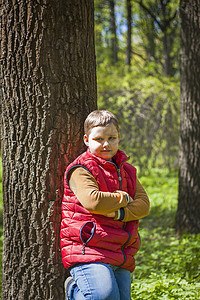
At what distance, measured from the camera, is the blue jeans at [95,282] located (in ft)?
7.52

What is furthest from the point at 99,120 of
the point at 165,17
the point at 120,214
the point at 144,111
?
the point at 165,17

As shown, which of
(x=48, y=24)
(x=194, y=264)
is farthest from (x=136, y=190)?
(x=194, y=264)

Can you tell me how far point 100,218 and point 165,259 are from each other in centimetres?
245

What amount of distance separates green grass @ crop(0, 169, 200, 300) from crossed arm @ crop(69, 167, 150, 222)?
1.38 m

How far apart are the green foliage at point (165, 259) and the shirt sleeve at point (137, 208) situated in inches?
51.8

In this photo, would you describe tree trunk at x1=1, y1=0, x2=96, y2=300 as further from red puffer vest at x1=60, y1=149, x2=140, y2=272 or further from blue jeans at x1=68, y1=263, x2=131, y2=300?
blue jeans at x1=68, y1=263, x2=131, y2=300

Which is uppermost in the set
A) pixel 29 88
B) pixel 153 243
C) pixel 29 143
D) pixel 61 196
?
pixel 29 88

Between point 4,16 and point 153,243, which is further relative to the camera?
point 153,243

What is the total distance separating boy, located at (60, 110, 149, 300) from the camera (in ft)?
7.71

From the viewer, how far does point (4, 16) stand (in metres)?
2.75

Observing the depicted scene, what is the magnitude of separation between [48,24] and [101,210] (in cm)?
149

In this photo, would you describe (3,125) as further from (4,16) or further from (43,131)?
(4,16)

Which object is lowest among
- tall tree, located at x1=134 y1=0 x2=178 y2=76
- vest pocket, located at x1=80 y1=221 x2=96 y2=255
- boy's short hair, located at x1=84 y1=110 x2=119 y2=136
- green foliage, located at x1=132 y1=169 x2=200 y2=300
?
green foliage, located at x1=132 y1=169 x2=200 y2=300

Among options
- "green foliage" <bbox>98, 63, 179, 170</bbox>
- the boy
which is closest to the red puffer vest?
the boy
